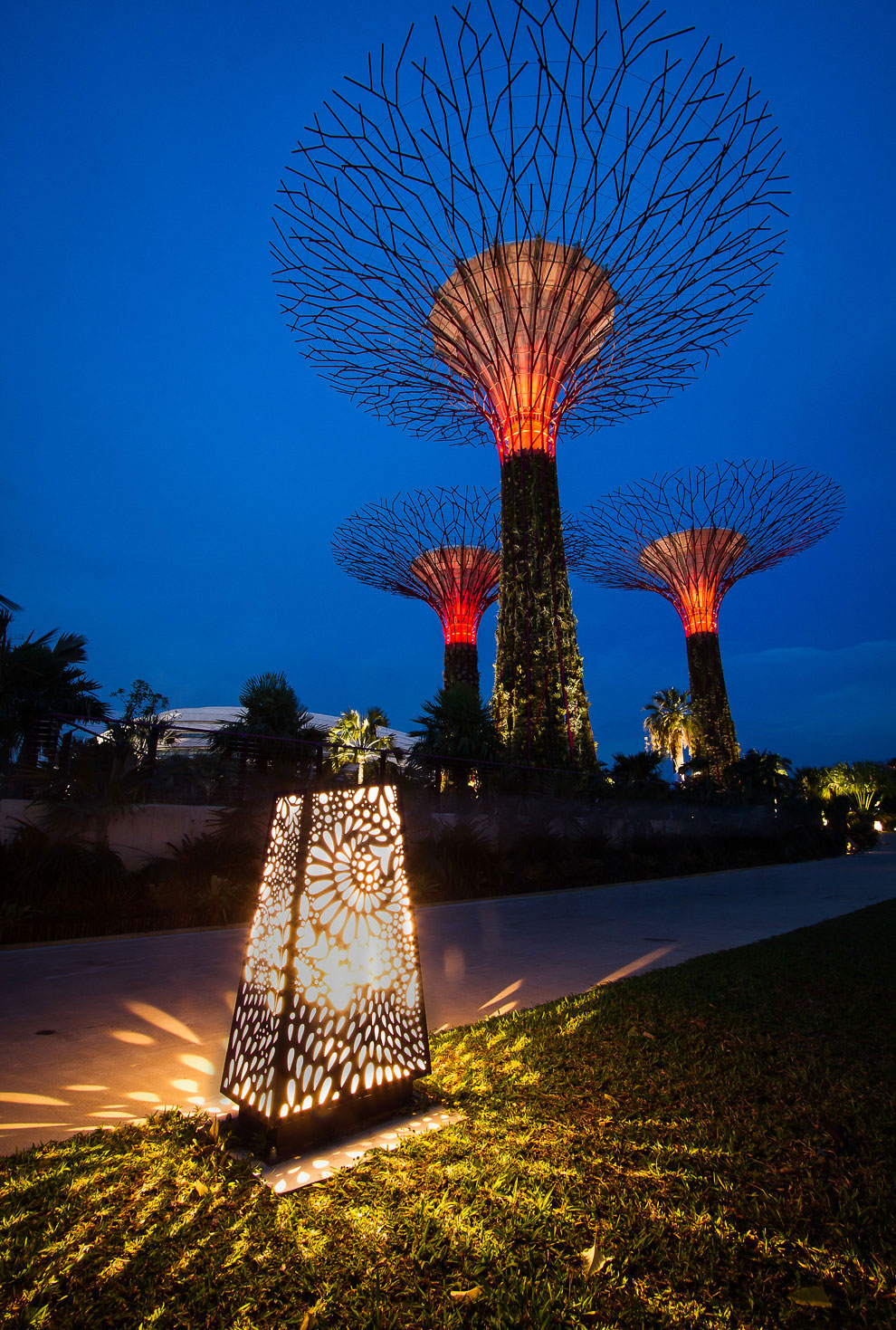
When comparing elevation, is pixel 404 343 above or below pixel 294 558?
below

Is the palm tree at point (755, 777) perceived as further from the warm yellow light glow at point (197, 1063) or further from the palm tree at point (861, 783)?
the warm yellow light glow at point (197, 1063)

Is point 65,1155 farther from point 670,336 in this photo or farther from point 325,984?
point 670,336

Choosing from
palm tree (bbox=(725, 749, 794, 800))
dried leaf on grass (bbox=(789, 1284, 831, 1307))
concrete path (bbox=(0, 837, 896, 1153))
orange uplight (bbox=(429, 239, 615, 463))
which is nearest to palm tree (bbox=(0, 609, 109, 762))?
concrete path (bbox=(0, 837, 896, 1153))

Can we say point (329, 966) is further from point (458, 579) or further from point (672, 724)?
point (672, 724)

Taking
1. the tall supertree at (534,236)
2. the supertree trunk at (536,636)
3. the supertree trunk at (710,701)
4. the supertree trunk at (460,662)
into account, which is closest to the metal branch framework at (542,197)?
the tall supertree at (534,236)

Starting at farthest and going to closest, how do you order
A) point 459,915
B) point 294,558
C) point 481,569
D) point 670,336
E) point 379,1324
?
point 294,558, point 481,569, point 670,336, point 459,915, point 379,1324

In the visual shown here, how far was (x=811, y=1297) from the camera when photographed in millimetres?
1799

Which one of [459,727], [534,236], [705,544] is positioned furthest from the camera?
[705,544]

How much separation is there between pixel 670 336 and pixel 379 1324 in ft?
53.7

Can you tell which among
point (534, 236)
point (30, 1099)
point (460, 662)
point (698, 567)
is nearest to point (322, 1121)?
point (30, 1099)

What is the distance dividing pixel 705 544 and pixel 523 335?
14521 mm

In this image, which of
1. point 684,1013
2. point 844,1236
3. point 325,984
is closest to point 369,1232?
point 325,984

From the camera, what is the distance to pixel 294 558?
194750mm

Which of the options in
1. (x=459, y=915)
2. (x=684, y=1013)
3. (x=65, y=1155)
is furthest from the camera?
(x=459, y=915)
